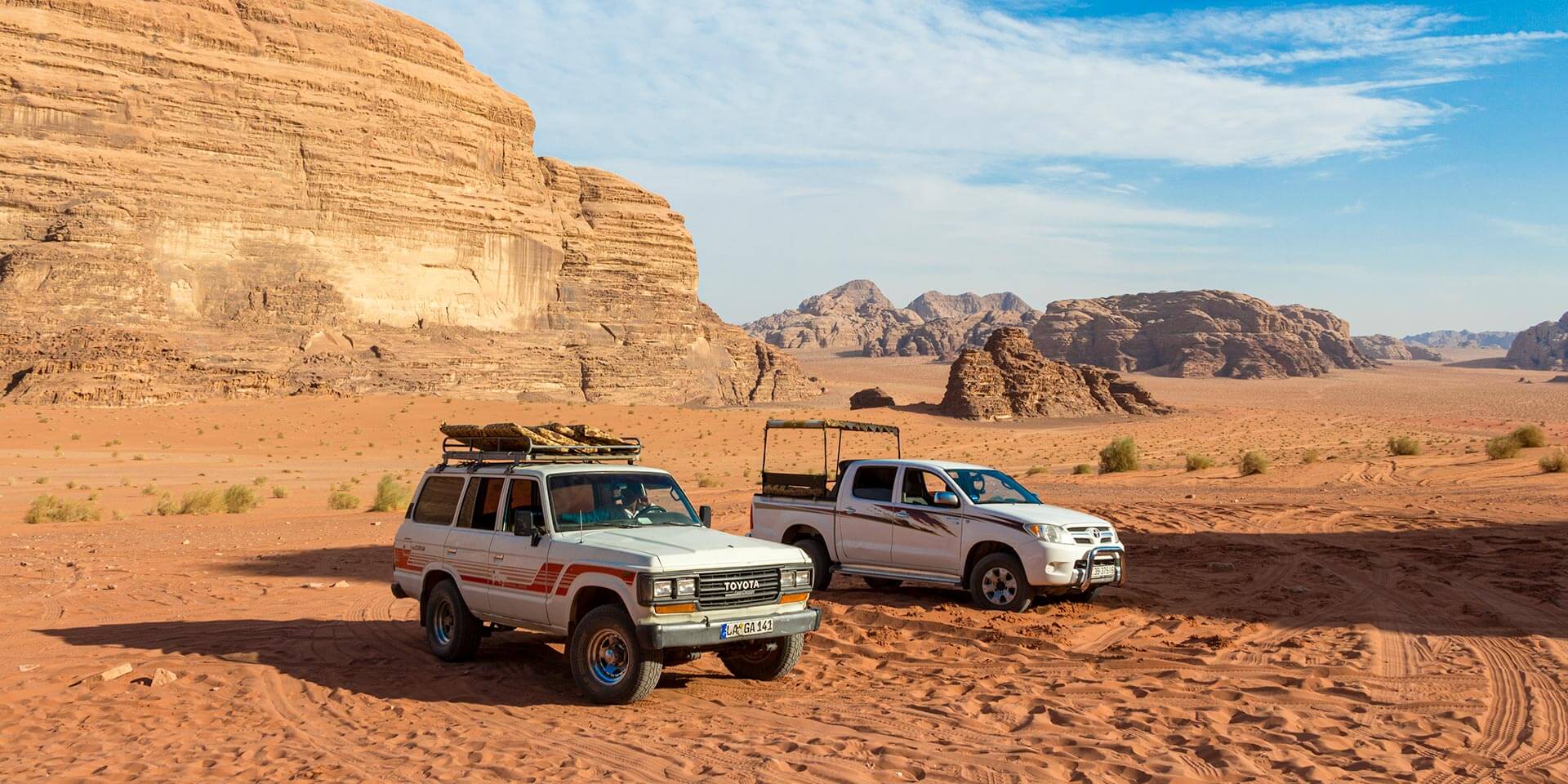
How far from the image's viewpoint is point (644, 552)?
791cm

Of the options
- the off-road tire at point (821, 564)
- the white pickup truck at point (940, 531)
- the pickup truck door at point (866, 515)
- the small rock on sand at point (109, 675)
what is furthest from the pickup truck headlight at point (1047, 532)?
the small rock on sand at point (109, 675)

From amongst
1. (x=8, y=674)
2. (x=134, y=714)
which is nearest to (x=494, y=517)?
(x=134, y=714)

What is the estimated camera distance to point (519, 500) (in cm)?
908

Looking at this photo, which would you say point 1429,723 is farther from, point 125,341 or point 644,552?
point 125,341

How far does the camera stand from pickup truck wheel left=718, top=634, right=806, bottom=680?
8.80 metres

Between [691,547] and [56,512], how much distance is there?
1870 cm

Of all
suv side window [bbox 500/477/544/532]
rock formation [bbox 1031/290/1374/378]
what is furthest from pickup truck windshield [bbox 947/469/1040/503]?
rock formation [bbox 1031/290/1374/378]

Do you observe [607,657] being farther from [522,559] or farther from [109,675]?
[109,675]

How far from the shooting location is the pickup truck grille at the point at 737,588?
7.94 metres

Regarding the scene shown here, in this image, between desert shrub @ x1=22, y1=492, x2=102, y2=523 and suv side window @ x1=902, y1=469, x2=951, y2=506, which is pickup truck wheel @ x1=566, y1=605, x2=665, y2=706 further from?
desert shrub @ x1=22, y1=492, x2=102, y2=523

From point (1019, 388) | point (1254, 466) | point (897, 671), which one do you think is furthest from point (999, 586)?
point (1019, 388)

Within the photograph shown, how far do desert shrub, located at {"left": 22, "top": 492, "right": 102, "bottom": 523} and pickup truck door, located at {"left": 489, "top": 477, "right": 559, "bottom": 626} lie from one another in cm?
1675

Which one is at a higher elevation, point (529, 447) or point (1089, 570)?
point (529, 447)

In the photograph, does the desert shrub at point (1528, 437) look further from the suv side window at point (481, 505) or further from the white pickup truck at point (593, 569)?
the suv side window at point (481, 505)
